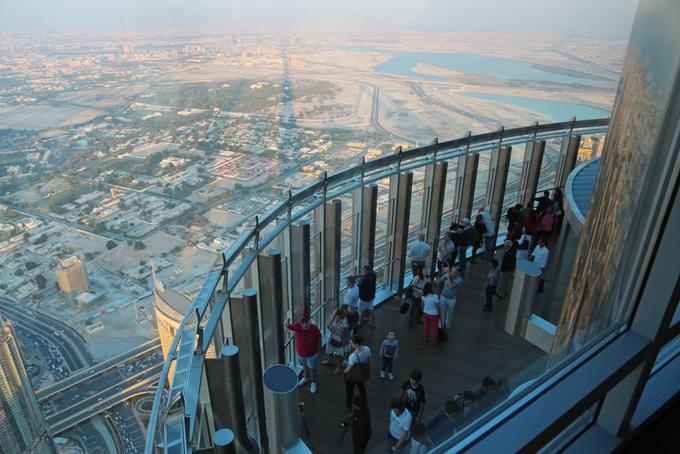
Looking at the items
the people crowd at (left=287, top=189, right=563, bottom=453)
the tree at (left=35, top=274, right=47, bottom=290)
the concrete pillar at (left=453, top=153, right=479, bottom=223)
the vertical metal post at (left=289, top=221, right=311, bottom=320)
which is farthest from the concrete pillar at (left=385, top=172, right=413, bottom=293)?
the tree at (left=35, top=274, right=47, bottom=290)

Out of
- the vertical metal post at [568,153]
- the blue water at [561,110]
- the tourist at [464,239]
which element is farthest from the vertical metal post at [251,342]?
the vertical metal post at [568,153]

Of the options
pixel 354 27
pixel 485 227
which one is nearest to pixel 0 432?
pixel 485 227

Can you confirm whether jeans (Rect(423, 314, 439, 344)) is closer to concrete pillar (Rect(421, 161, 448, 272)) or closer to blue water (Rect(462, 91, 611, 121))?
concrete pillar (Rect(421, 161, 448, 272))

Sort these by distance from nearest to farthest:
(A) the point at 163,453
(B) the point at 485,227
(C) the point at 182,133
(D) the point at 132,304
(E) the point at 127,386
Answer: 1. (A) the point at 163,453
2. (B) the point at 485,227
3. (E) the point at 127,386
4. (D) the point at 132,304
5. (C) the point at 182,133

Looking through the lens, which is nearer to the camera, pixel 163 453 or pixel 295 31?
pixel 163 453

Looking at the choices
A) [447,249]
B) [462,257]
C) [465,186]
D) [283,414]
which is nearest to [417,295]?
[447,249]

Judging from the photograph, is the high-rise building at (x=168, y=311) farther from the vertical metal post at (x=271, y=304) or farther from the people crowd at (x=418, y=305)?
the people crowd at (x=418, y=305)

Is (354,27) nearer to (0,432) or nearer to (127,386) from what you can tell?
(127,386)
